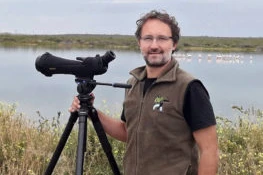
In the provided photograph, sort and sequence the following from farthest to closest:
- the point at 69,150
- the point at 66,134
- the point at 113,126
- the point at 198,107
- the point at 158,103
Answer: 1. the point at 69,150
2. the point at 113,126
3. the point at 66,134
4. the point at 158,103
5. the point at 198,107

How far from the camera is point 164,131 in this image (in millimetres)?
2006

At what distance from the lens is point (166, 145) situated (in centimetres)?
201

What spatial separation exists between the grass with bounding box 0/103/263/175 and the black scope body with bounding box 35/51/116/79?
143 cm

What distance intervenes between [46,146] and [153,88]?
222cm

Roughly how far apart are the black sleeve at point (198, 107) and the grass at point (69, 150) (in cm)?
140

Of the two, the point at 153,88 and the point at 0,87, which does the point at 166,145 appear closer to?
the point at 153,88

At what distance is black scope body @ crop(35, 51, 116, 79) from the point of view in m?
2.03

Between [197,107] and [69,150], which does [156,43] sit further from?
[69,150]

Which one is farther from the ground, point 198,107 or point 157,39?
point 157,39

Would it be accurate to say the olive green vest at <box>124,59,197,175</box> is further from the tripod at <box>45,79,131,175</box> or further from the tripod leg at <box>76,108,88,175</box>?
the tripod leg at <box>76,108,88,175</box>

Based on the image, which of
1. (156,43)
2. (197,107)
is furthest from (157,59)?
(197,107)

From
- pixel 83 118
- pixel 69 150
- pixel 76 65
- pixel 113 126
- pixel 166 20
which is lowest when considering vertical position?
pixel 69 150

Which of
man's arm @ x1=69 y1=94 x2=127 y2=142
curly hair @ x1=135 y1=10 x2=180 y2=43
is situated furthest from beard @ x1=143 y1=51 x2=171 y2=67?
man's arm @ x1=69 y1=94 x2=127 y2=142

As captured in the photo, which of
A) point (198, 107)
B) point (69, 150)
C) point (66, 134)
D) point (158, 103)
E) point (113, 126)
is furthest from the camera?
point (69, 150)
